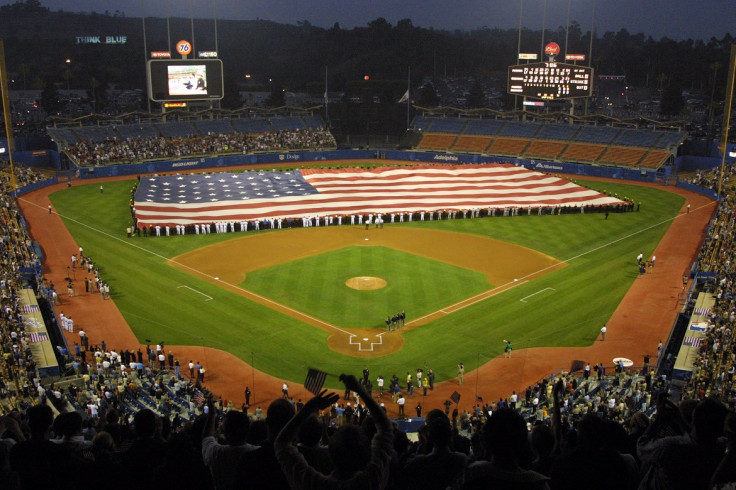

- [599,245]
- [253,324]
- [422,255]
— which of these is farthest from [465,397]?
[599,245]

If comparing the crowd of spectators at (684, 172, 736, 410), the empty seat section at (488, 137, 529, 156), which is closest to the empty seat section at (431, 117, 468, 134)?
the empty seat section at (488, 137, 529, 156)

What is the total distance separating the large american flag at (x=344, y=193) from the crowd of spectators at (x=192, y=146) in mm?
15567

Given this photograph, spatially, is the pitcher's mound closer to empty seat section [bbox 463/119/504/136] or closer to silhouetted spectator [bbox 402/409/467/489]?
silhouetted spectator [bbox 402/409/467/489]

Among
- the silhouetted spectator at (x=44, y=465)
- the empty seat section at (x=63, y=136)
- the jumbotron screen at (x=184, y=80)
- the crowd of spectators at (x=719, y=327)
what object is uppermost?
the jumbotron screen at (x=184, y=80)

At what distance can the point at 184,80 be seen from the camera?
77.8 m

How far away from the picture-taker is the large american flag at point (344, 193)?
173ft

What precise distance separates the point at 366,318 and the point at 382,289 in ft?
14.4

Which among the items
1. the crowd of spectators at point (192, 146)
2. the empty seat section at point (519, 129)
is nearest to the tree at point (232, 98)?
the crowd of spectators at point (192, 146)

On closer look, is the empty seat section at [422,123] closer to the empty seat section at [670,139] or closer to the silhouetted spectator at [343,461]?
the empty seat section at [670,139]

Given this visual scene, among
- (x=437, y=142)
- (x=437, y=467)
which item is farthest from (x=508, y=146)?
(x=437, y=467)

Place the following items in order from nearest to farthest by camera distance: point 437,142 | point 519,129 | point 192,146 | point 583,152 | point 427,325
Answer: point 427,325 → point 583,152 → point 192,146 → point 519,129 → point 437,142

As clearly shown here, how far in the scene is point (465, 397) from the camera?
85.0 feet

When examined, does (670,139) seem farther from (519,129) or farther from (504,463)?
(504,463)

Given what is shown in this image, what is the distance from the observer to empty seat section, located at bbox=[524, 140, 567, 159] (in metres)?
80.8
